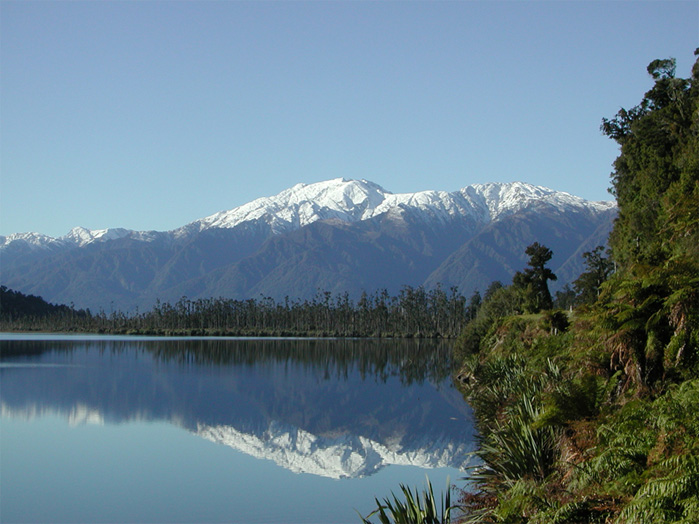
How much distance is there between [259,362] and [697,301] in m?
69.9

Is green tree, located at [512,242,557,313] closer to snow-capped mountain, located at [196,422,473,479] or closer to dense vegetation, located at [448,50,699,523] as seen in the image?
snow-capped mountain, located at [196,422,473,479]

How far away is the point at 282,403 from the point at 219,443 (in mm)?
16130

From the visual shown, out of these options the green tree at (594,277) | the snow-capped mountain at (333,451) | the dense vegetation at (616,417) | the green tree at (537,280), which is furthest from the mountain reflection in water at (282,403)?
the green tree at (594,277)

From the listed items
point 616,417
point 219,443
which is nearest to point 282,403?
point 219,443

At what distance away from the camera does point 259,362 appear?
85000 mm

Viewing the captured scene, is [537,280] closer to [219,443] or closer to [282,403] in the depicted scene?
[282,403]

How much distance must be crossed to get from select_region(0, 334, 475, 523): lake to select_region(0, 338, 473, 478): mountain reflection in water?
0.38 ft

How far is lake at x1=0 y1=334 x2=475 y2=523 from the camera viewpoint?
2302 cm

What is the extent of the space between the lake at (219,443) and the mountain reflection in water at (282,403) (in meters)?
0.12

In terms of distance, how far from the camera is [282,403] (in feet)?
165

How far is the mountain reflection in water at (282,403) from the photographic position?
33000 millimetres

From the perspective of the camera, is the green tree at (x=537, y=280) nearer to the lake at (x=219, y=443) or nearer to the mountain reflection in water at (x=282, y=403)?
the lake at (x=219, y=443)

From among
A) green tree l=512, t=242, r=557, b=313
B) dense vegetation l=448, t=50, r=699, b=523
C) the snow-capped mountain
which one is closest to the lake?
the snow-capped mountain

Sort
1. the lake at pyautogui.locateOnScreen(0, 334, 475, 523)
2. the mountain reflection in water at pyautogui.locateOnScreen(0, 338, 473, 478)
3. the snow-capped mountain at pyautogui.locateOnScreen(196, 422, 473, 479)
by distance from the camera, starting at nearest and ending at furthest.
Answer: the lake at pyautogui.locateOnScreen(0, 334, 475, 523), the snow-capped mountain at pyautogui.locateOnScreen(196, 422, 473, 479), the mountain reflection in water at pyautogui.locateOnScreen(0, 338, 473, 478)
